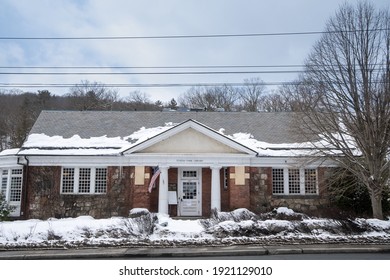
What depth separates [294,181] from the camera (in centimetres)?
2180

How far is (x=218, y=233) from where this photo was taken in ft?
43.6

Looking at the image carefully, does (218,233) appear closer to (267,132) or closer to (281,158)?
(281,158)

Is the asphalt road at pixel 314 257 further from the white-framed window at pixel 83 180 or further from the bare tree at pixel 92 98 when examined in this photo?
the bare tree at pixel 92 98

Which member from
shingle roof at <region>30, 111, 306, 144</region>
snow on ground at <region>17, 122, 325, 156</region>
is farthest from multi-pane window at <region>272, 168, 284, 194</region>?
shingle roof at <region>30, 111, 306, 144</region>

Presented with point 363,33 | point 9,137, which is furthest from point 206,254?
point 9,137

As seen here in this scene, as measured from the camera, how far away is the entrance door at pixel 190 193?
21750 mm

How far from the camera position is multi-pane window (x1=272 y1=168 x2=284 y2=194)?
2172cm

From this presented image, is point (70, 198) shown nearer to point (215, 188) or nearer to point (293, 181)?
point (215, 188)

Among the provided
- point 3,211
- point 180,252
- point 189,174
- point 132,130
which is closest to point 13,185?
point 3,211

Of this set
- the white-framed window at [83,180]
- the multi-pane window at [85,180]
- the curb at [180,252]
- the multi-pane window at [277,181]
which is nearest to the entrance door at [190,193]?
the multi-pane window at [277,181]

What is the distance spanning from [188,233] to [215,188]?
24.7 ft

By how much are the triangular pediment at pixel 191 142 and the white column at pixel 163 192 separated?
1.11m

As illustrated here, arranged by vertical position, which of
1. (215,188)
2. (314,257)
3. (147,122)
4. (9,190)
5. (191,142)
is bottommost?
(314,257)

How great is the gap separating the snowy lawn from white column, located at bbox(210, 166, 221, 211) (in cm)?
550
